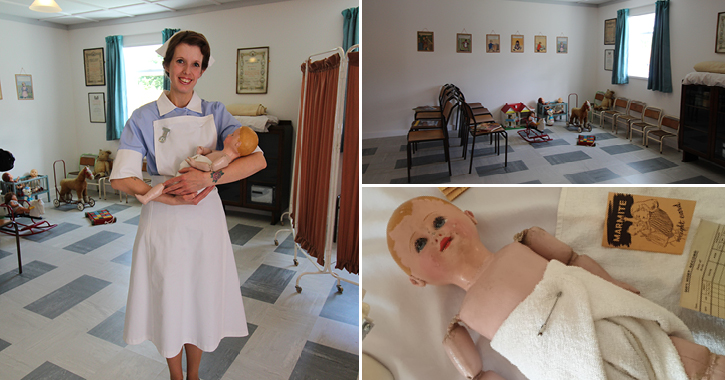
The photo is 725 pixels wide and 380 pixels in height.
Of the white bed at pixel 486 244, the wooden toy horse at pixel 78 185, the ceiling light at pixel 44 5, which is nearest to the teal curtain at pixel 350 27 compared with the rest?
the ceiling light at pixel 44 5

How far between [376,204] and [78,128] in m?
5.83

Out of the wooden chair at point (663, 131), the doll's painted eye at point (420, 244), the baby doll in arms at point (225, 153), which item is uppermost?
the wooden chair at point (663, 131)

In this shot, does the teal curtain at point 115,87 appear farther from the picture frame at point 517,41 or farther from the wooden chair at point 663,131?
the wooden chair at point 663,131

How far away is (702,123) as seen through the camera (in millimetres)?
1453

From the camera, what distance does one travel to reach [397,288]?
35.0 inches

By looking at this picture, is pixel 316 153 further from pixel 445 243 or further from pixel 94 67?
pixel 94 67

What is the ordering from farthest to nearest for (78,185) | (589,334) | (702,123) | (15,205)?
(78,185), (15,205), (702,123), (589,334)

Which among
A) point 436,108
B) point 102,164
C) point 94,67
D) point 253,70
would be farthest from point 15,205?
point 436,108

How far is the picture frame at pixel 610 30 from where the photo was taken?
1.21 metres

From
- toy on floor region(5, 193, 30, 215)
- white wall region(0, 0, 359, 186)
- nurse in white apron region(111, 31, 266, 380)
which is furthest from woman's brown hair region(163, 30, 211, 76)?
toy on floor region(5, 193, 30, 215)

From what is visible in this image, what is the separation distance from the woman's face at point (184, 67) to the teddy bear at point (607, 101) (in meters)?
1.37

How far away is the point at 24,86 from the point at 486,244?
19.0 feet

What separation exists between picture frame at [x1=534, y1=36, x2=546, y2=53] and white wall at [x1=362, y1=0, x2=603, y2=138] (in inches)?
0.6

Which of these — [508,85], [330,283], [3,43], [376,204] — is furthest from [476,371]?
[3,43]
